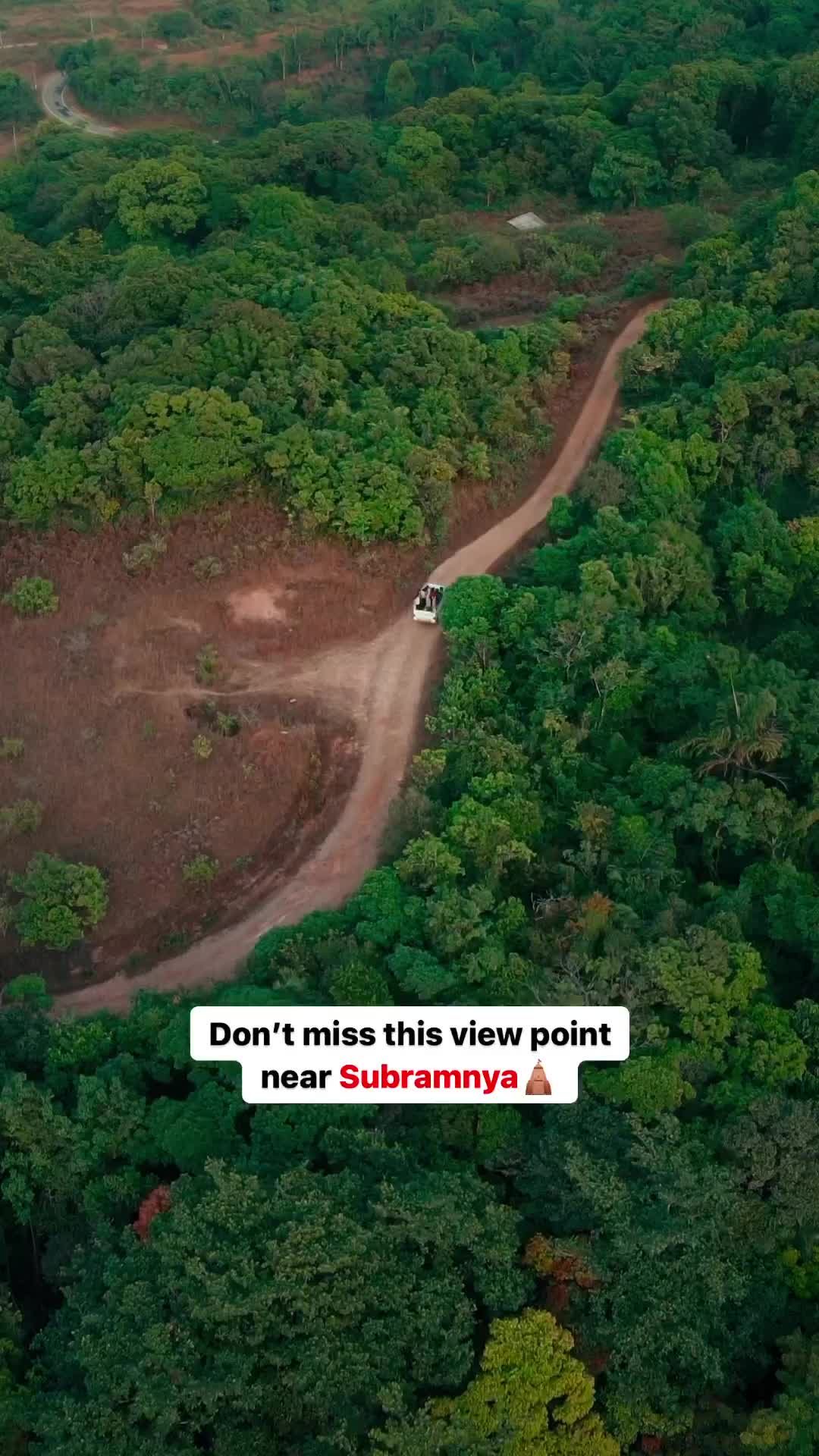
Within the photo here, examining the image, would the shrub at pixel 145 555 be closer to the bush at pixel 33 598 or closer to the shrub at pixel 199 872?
the bush at pixel 33 598

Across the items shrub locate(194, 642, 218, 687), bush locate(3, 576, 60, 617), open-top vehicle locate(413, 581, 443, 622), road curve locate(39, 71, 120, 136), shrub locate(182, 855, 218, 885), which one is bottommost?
shrub locate(182, 855, 218, 885)

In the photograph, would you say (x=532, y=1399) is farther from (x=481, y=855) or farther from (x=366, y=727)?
(x=366, y=727)

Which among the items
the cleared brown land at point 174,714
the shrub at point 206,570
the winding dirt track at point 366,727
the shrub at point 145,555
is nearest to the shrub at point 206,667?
the cleared brown land at point 174,714

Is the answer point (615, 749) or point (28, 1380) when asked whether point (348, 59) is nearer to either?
point (615, 749)

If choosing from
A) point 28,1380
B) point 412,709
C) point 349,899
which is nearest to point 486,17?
point 412,709

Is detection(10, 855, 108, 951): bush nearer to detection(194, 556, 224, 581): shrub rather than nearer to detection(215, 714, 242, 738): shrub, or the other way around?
detection(215, 714, 242, 738): shrub

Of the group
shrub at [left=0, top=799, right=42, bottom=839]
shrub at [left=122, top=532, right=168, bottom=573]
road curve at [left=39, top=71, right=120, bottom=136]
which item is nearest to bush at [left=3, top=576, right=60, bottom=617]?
shrub at [left=122, top=532, right=168, bottom=573]

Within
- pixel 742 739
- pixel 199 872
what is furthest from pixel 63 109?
pixel 742 739
